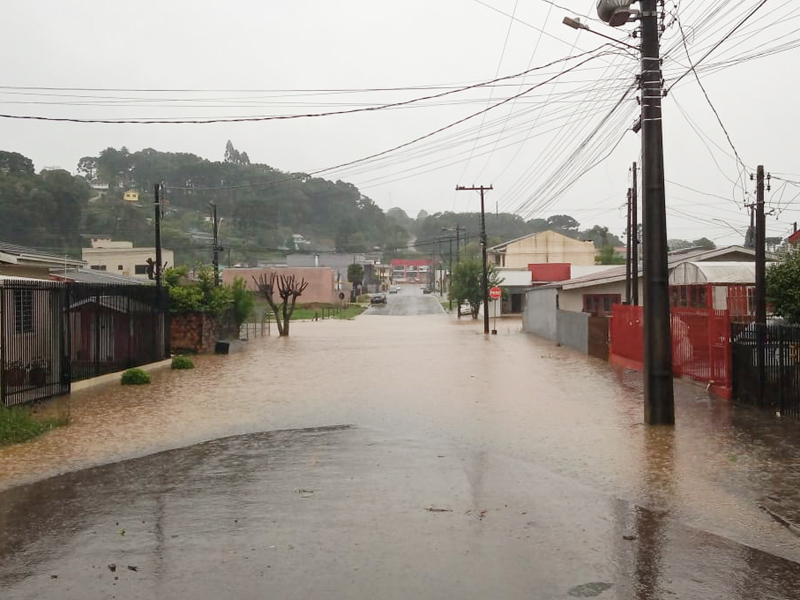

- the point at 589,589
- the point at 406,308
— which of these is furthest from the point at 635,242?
the point at 406,308

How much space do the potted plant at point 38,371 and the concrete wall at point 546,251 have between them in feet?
245

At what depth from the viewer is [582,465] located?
385 inches

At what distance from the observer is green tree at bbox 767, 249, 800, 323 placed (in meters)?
14.3

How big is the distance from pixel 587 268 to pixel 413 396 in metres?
46.9

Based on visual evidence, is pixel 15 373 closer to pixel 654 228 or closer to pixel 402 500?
pixel 402 500

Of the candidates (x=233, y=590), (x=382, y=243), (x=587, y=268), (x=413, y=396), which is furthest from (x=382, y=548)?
(x=382, y=243)

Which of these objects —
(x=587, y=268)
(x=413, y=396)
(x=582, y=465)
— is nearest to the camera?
(x=582, y=465)

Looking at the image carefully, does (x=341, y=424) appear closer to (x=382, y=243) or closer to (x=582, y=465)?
(x=582, y=465)

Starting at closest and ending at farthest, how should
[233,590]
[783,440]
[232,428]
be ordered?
1. [233,590]
2. [783,440]
3. [232,428]

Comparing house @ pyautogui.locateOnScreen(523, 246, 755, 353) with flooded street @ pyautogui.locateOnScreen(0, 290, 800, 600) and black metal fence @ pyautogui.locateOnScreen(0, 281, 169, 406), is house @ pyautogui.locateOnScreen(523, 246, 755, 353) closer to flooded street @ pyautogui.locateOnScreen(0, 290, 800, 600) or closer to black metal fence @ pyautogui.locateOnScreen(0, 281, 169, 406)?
flooded street @ pyautogui.locateOnScreen(0, 290, 800, 600)

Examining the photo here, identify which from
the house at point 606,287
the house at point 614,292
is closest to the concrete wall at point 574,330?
the house at point 614,292

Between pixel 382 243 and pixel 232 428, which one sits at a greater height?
pixel 382 243

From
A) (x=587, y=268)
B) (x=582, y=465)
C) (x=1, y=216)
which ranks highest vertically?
(x=1, y=216)

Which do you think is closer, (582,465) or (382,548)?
(382,548)
